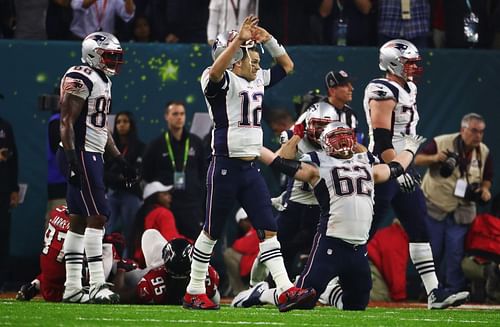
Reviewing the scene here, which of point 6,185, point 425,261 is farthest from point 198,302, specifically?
point 6,185

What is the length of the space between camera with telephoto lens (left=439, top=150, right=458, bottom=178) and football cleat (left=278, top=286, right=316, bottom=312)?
3.95 meters

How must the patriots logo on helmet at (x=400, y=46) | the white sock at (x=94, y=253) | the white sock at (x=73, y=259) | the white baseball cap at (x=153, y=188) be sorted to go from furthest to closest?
the white baseball cap at (x=153, y=188), the patriots logo on helmet at (x=400, y=46), the white sock at (x=73, y=259), the white sock at (x=94, y=253)

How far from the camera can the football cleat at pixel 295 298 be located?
885cm

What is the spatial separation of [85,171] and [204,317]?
6.51 feet

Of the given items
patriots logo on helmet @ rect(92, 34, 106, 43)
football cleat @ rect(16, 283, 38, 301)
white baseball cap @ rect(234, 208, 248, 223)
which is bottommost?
football cleat @ rect(16, 283, 38, 301)

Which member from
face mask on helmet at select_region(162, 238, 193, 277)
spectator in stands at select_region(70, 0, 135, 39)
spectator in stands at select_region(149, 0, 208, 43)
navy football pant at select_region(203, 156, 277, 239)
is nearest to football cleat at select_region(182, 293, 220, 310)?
navy football pant at select_region(203, 156, 277, 239)

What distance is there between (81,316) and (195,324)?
2.84 ft

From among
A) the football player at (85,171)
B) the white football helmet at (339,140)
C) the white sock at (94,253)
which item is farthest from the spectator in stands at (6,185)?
the white football helmet at (339,140)

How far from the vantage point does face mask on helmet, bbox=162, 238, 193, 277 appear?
33.8ft

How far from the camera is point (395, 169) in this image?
980 centimetres

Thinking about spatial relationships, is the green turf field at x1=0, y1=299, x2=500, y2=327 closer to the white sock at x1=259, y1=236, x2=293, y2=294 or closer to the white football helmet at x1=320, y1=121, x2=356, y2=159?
the white sock at x1=259, y1=236, x2=293, y2=294

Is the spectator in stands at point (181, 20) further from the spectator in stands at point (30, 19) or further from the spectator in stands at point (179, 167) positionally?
the spectator in stands at point (30, 19)

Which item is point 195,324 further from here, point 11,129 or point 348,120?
point 11,129

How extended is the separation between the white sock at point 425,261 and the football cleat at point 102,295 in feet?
7.80
